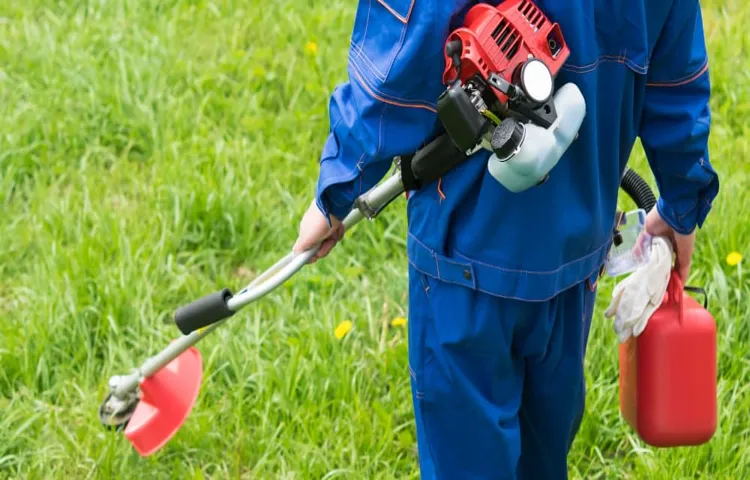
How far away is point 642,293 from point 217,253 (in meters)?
1.73

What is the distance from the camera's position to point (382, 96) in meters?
1.81

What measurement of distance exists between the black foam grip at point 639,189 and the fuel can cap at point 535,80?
84 cm

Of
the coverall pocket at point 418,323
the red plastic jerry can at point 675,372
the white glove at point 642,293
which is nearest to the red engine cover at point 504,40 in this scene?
the coverall pocket at point 418,323

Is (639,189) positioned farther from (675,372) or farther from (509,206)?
(509,206)

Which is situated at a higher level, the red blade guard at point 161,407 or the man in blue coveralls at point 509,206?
the man in blue coveralls at point 509,206

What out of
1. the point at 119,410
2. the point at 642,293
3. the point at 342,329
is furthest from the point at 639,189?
the point at 119,410

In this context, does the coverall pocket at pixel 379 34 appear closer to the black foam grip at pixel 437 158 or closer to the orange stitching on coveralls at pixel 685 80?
the black foam grip at pixel 437 158

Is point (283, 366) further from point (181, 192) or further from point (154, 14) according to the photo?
point (154, 14)

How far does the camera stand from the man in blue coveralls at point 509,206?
1.83 metres

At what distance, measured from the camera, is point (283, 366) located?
315 cm

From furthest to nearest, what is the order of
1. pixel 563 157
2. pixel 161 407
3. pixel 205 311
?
pixel 161 407 → pixel 205 311 → pixel 563 157

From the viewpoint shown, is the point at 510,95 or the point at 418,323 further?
the point at 418,323

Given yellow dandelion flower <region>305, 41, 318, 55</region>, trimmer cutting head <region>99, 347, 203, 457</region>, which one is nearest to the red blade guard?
trimmer cutting head <region>99, 347, 203, 457</region>

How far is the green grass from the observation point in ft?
9.68
